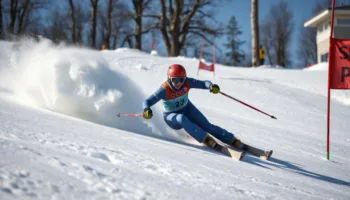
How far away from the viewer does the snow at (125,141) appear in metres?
1.96

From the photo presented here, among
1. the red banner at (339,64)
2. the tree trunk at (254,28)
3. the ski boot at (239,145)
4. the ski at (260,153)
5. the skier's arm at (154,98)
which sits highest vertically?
the tree trunk at (254,28)

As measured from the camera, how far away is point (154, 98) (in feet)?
14.5

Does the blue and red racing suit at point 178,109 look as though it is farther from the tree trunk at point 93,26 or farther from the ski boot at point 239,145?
the tree trunk at point 93,26

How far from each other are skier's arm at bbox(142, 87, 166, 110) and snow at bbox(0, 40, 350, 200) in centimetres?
42

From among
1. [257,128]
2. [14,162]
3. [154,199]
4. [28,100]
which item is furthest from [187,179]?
[257,128]

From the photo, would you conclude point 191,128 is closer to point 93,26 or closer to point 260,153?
point 260,153

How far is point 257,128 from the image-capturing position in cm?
632

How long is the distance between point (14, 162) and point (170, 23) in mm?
18626

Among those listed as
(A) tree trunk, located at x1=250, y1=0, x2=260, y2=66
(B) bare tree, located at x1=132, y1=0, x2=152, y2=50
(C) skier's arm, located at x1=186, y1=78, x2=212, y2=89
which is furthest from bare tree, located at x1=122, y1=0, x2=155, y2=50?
(C) skier's arm, located at x1=186, y1=78, x2=212, y2=89

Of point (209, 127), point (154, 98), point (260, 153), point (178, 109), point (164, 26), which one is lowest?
point (260, 153)

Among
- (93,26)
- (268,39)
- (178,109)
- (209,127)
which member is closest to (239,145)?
(209,127)

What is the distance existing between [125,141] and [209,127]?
161 centimetres

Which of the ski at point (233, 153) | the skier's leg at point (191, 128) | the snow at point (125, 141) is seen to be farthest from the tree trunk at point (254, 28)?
the ski at point (233, 153)

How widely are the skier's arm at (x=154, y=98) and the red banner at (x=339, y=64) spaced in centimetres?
280
